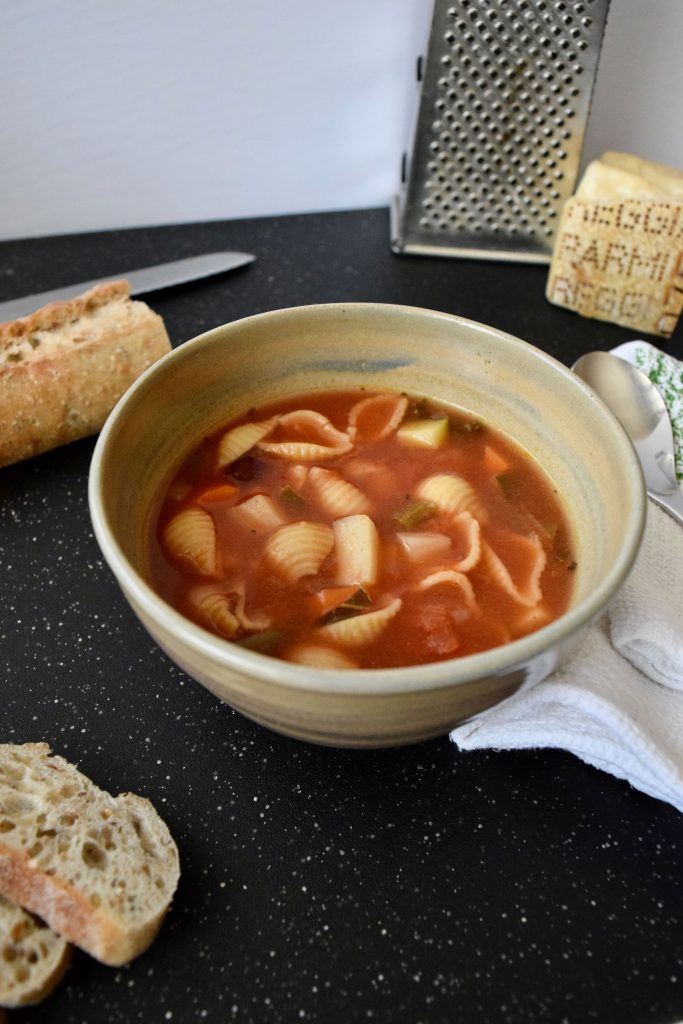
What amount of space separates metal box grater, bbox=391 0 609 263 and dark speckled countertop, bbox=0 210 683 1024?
164 cm

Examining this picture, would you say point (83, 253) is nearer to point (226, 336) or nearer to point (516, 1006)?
point (226, 336)

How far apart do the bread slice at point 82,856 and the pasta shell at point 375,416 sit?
872 millimetres

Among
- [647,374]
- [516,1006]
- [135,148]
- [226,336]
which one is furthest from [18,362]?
[516,1006]

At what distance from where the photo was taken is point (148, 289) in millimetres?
2596

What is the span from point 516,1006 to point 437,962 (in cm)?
12

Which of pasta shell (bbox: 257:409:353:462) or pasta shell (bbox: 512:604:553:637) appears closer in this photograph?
pasta shell (bbox: 512:604:553:637)

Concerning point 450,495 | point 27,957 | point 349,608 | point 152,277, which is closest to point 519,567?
point 450,495

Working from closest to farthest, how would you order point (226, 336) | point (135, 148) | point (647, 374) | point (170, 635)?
point (170, 635), point (226, 336), point (647, 374), point (135, 148)

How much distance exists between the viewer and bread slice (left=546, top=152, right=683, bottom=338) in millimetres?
2389

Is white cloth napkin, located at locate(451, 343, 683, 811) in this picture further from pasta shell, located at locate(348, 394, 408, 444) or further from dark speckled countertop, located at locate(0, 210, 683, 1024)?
pasta shell, located at locate(348, 394, 408, 444)

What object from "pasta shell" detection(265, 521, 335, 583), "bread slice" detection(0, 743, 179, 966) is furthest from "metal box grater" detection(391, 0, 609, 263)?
"bread slice" detection(0, 743, 179, 966)

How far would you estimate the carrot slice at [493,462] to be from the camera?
5.96 feet

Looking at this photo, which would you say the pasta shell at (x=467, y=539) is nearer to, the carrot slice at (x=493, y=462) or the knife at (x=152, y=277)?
the carrot slice at (x=493, y=462)

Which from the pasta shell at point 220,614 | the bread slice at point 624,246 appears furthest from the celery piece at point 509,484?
the bread slice at point 624,246
